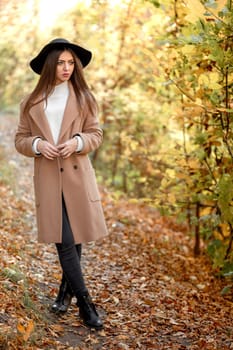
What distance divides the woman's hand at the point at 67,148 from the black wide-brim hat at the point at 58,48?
62 centimetres

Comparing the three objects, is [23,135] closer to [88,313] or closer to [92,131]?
[92,131]

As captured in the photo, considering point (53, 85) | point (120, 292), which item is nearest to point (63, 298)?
point (120, 292)

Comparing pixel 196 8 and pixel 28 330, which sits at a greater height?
pixel 196 8

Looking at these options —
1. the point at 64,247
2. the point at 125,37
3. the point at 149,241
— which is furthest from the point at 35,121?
the point at 125,37

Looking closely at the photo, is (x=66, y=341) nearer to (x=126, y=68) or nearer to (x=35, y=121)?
(x=35, y=121)

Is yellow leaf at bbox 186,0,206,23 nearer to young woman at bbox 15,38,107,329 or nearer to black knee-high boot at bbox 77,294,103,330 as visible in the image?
young woman at bbox 15,38,107,329

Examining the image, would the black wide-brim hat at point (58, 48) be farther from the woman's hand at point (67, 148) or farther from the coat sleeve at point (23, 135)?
the woman's hand at point (67, 148)

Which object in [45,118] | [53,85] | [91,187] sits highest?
[53,85]

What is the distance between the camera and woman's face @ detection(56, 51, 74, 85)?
3.63 metres

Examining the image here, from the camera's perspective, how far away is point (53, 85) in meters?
3.69

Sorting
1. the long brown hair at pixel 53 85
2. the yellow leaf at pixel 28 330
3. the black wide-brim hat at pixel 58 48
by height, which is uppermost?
the black wide-brim hat at pixel 58 48

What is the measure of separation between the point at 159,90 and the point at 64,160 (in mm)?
2548

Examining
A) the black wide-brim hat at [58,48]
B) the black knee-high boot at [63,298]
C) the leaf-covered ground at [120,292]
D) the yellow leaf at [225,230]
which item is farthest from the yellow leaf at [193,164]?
the black knee-high boot at [63,298]

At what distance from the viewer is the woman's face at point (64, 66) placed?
11.9 ft
